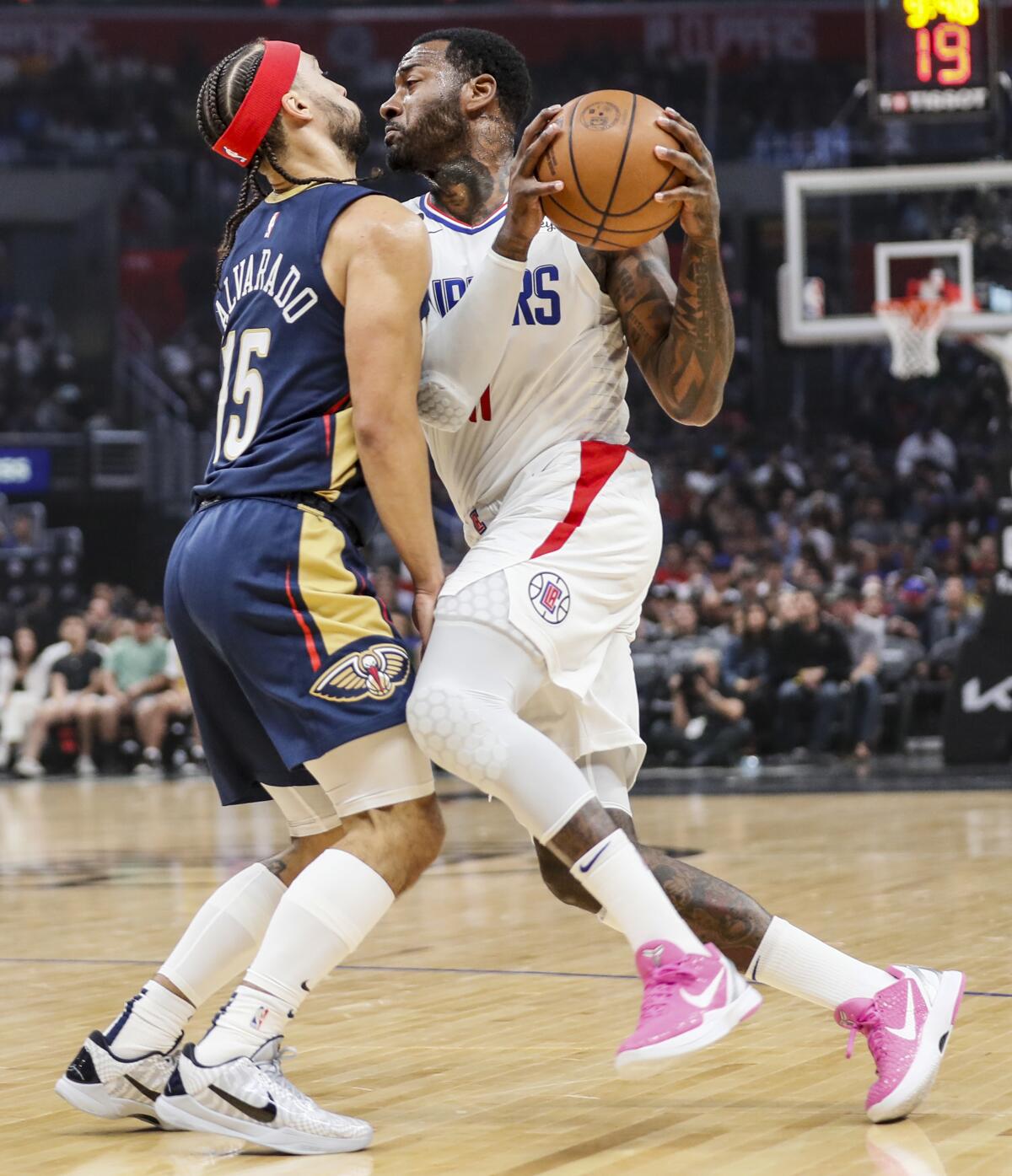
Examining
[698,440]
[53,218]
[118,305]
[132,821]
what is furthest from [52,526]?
[132,821]

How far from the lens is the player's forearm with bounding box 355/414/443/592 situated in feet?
10.1

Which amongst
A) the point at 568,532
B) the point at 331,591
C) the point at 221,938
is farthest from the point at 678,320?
the point at 221,938

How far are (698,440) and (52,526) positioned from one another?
7636mm

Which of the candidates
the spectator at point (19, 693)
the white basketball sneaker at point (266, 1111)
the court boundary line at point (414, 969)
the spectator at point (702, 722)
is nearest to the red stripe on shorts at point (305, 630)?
the white basketball sneaker at point (266, 1111)

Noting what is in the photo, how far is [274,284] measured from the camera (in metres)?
3.21

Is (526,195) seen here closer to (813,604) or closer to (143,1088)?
(143,1088)

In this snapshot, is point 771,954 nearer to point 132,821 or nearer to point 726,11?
point 132,821

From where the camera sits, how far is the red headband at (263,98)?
10.7 ft

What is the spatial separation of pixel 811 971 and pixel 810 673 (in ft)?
34.9

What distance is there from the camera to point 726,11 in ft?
81.0

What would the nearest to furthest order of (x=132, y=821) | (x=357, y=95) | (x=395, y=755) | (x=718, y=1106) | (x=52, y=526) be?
(x=395, y=755) → (x=718, y=1106) → (x=132, y=821) → (x=52, y=526) → (x=357, y=95)

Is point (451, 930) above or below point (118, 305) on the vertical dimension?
below

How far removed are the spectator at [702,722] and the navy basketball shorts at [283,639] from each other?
34.9 ft

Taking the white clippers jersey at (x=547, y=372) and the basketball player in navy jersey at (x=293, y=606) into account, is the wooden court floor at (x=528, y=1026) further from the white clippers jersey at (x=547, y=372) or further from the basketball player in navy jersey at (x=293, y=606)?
the white clippers jersey at (x=547, y=372)
